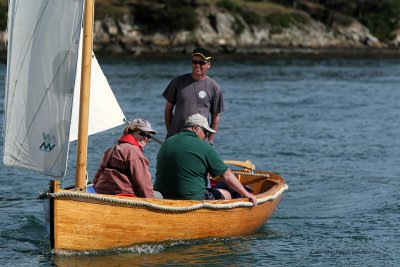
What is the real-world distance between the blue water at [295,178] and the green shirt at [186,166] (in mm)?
686

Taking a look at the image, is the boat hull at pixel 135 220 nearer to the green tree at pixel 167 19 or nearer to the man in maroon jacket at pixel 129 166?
the man in maroon jacket at pixel 129 166

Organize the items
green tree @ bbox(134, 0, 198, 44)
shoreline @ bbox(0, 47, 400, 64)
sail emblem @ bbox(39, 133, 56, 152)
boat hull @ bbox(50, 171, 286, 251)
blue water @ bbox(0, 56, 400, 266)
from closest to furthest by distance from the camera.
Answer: boat hull @ bbox(50, 171, 286, 251), sail emblem @ bbox(39, 133, 56, 152), blue water @ bbox(0, 56, 400, 266), shoreline @ bbox(0, 47, 400, 64), green tree @ bbox(134, 0, 198, 44)

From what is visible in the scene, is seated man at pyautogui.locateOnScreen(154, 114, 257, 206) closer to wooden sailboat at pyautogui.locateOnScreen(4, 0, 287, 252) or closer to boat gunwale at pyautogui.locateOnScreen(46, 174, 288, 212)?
boat gunwale at pyautogui.locateOnScreen(46, 174, 288, 212)

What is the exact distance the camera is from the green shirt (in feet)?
38.3

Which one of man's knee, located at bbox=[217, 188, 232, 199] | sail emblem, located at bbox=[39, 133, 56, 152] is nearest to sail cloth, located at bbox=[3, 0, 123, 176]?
sail emblem, located at bbox=[39, 133, 56, 152]

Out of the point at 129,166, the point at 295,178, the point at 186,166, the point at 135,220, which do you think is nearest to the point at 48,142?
the point at 129,166

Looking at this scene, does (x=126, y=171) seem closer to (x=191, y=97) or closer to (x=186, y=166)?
(x=186, y=166)

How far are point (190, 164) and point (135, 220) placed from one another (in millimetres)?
1027

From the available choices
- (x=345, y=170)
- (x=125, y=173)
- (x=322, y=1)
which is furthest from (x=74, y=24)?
(x=322, y=1)

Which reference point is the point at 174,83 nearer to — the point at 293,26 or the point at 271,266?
the point at 271,266

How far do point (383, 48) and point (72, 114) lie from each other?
7582 cm

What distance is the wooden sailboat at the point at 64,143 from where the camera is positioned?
35.5ft

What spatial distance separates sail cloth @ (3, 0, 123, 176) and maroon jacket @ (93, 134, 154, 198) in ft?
2.08

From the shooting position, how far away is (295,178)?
732 inches
